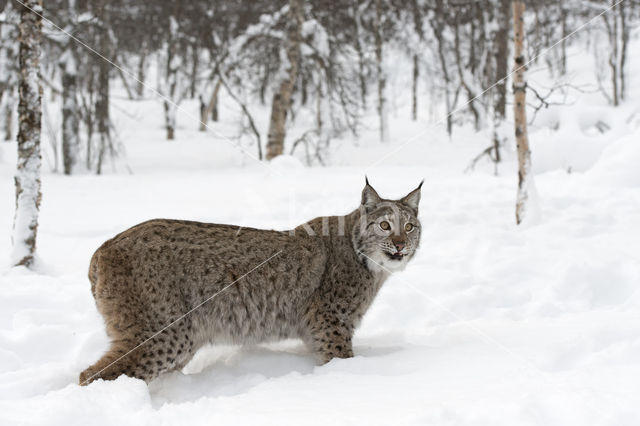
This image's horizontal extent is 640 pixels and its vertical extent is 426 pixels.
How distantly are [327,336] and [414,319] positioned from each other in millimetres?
1460

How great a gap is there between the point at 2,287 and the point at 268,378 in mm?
3358

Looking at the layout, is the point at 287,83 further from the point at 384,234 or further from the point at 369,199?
the point at 384,234

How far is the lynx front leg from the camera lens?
447 cm

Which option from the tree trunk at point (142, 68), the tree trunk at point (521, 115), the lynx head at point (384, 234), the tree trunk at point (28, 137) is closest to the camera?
the lynx head at point (384, 234)

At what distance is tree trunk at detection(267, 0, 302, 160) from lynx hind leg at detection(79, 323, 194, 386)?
11382 millimetres

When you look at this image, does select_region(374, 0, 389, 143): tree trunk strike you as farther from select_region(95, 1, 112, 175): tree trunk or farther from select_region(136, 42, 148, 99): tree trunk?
select_region(136, 42, 148, 99): tree trunk

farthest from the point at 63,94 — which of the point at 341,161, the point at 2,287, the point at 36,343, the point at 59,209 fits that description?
the point at 36,343

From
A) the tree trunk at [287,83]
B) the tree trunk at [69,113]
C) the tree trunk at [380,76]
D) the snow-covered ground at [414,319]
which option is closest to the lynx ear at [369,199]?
the snow-covered ground at [414,319]

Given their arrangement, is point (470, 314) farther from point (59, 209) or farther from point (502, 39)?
point (502, 39)

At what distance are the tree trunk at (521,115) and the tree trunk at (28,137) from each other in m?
6.39

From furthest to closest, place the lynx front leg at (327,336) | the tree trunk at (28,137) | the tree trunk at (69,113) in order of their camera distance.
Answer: the tree trunk at (69,113), the tree trunk at (28,137), the lynx front leg at (327,336)

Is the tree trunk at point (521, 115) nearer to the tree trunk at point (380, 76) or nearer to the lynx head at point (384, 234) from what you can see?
the lynx head at point (384, 234)

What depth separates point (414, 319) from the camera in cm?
566

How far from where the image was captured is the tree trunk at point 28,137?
656cm
